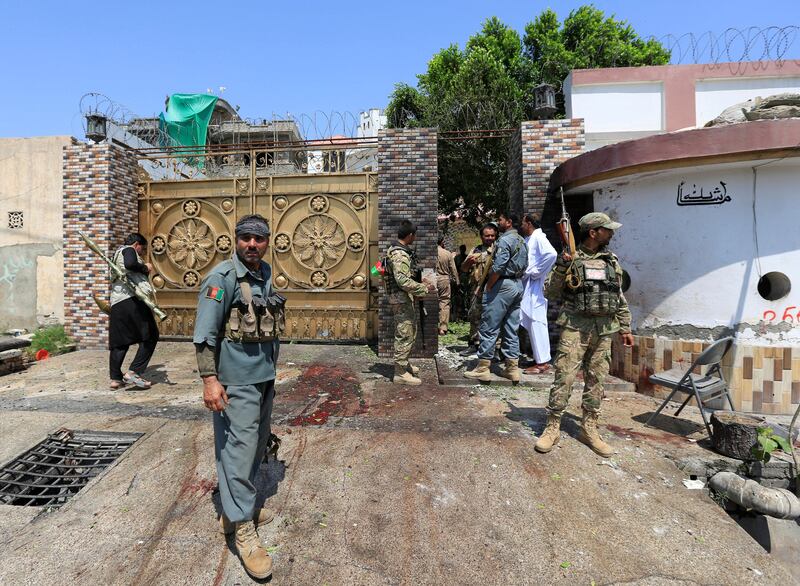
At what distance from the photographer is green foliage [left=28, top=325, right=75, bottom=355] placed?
20.8ft

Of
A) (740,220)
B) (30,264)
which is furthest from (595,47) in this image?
(30,264)

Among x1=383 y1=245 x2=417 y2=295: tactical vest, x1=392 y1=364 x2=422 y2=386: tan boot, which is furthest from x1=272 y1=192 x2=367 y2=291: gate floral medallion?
x1=392 y1=364 x2=422 y2=386: tan boot

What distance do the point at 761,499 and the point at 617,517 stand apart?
3.68 ft

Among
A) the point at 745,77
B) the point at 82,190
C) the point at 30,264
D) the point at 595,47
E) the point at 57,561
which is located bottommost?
the point at 57,561

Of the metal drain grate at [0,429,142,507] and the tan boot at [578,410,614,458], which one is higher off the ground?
the tan boot at [578,410,614,458]

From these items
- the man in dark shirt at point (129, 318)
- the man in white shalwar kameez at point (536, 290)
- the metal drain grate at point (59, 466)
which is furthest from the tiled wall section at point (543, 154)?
the metal drain grate at point (59, 466)

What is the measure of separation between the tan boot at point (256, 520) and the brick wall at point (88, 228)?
216 inches

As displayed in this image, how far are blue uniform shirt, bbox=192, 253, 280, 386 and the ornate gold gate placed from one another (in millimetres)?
4452

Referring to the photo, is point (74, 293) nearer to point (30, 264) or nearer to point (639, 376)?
point (30, 264)

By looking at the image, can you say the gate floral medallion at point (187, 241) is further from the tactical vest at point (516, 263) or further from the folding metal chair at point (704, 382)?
the folding metal chair at point (704, 382)

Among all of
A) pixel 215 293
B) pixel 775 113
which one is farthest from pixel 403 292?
pixel 775 113

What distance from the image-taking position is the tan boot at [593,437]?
323 cm

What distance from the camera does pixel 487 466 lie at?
120 inches

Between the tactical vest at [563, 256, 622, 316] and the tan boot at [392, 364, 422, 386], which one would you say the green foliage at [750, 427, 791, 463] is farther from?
the tan boot at [392, 364, 422, 386]
